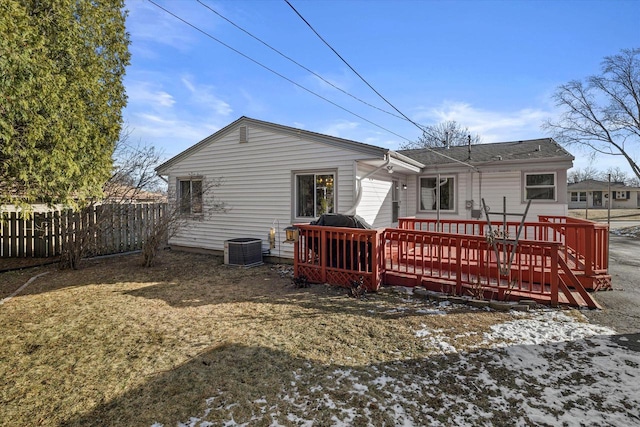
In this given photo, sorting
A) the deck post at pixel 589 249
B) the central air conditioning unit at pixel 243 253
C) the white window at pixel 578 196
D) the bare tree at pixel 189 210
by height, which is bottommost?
the central air conditioning unit at pixel 243 253

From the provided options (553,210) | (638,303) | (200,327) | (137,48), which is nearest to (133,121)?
(137,48)

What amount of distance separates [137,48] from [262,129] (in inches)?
134

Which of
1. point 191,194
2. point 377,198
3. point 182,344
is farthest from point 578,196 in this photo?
point 182,344

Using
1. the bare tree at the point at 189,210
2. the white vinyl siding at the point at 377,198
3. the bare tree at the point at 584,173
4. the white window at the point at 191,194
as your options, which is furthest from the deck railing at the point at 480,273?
the bare tree at the point at 584,173

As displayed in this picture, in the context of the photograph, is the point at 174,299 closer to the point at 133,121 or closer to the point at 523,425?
the point at 523,425

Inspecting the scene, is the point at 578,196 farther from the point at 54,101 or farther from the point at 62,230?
the point at 54,101

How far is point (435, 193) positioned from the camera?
37.1 feet

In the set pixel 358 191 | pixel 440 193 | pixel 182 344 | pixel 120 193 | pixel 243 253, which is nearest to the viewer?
pixel 182 344

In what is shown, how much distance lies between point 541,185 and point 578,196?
154ft

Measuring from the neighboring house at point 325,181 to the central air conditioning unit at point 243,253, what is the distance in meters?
0.51

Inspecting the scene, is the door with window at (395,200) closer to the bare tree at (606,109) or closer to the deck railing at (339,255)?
the deck railing at (339,255)

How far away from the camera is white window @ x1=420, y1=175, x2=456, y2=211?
36.3 feet

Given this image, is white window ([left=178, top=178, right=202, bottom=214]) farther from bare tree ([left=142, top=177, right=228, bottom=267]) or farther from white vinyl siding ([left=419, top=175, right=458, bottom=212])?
white vinyl siding ([left=419, top=175, right=458, bottom=212])

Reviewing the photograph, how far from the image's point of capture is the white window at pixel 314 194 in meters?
8.06
